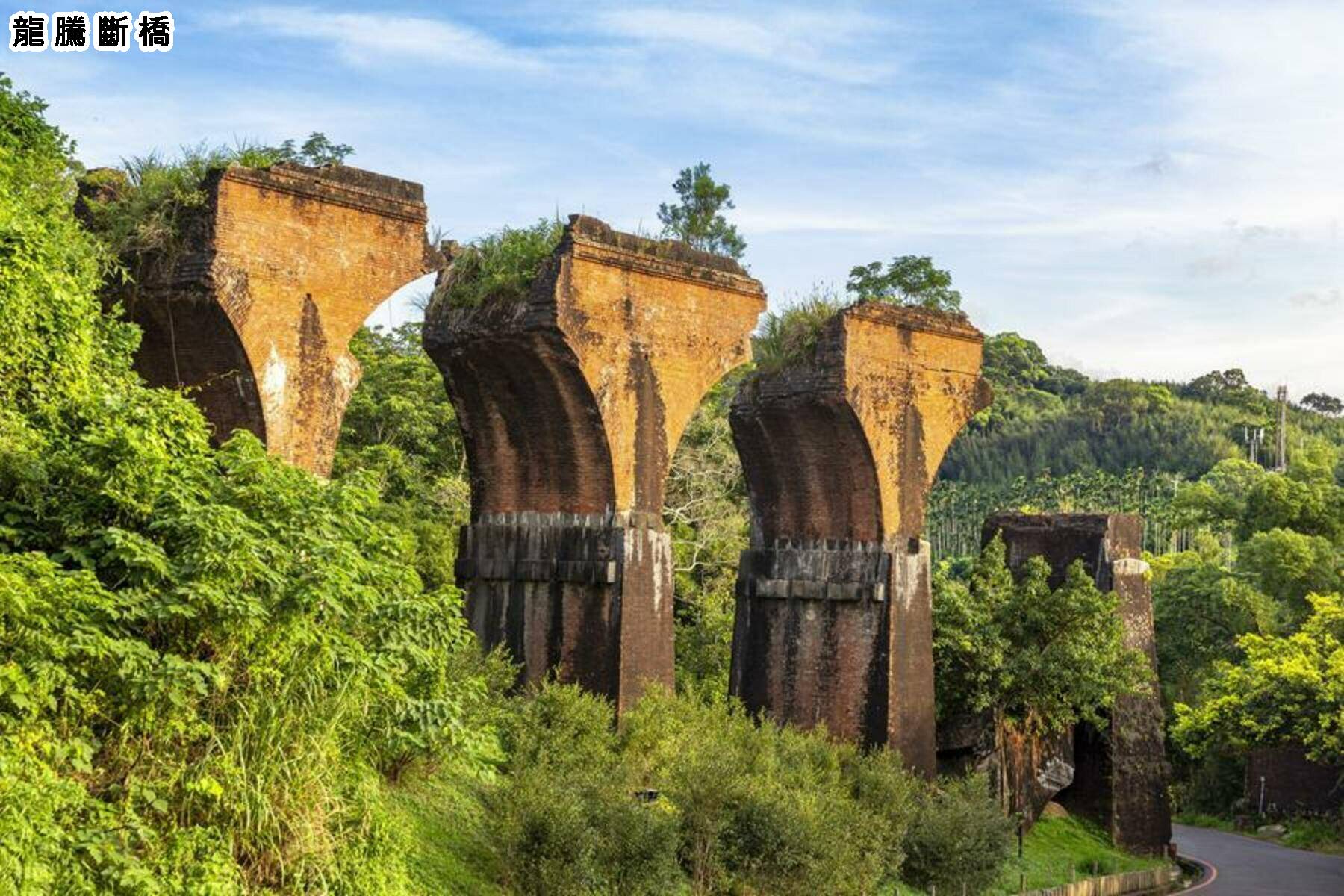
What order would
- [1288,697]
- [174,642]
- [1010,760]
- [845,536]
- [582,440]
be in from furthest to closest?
1. [1288,697]
2. [1010,760]
3. [845,536]
4. [582,440]
5. [174,642]

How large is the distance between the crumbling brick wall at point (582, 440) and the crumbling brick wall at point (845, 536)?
1690 millimetres

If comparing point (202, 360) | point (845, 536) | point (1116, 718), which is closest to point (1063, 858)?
point (1116, 718)

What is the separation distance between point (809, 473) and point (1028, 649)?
3.16m

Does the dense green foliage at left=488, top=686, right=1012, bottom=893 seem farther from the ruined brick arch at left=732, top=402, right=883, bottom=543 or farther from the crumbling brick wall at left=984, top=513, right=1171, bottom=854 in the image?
the crumbling brick wall at left=984, top=513, right=1171, bottom=854

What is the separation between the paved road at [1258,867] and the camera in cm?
2000

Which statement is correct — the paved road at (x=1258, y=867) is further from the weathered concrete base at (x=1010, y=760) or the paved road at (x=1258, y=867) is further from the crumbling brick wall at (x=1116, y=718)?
the weathered concrete base at (x=1010, y=760)

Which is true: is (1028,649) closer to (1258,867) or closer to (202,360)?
(1258,867)

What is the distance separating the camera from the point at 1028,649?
17.9 metres

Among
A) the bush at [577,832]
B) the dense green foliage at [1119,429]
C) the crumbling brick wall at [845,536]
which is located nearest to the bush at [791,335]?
the crumbling brick wall at [845,536]

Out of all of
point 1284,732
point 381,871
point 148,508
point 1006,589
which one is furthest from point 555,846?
point 1284,732

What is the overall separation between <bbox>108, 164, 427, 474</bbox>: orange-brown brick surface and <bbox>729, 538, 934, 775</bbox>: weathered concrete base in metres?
5.93

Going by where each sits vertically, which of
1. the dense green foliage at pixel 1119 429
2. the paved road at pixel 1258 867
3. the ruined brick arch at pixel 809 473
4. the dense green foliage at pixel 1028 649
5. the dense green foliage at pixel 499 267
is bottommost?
the paved road at pixel 1258 867

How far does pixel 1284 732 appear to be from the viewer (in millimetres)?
23516

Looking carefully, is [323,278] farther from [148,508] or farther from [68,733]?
[68,733]
